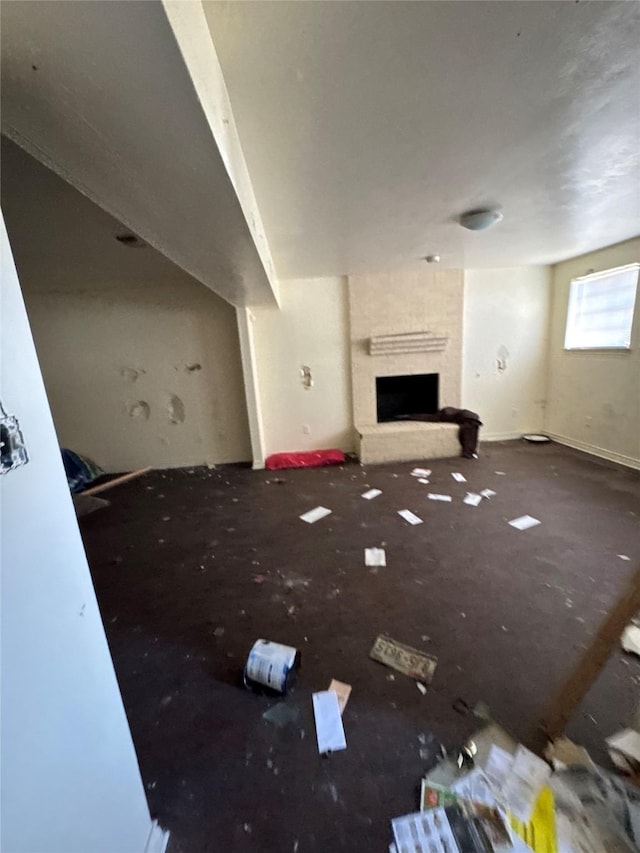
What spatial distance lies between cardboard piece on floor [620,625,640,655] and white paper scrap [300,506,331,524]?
79.4 inches

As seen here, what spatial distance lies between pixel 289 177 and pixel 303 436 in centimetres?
329

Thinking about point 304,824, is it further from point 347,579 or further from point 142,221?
point 142,221

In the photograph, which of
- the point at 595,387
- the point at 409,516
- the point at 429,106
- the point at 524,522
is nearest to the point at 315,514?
the point at 409,516

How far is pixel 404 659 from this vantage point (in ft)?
5.40

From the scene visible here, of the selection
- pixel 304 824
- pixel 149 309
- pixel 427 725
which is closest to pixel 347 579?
pixel 427 725

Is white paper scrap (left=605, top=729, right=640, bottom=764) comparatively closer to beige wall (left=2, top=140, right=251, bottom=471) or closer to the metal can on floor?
the metal can on floor

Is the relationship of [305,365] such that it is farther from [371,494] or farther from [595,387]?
[595,387]

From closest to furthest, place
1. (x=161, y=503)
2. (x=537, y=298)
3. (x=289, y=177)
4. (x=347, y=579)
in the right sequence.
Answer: (x=289, y=177) < (x=347, y=579) < (x=161, y=503) < (x=537, y=298)

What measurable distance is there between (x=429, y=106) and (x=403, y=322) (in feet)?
10.9

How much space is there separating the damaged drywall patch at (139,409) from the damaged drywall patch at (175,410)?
10.9 inches

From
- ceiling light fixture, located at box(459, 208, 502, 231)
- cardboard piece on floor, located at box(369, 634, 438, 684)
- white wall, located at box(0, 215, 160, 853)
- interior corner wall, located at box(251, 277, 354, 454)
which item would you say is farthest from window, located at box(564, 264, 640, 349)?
white wall, located at box(0, 215, 160, 853)

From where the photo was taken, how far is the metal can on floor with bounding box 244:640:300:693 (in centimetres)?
149

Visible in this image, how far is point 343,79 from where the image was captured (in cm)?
119

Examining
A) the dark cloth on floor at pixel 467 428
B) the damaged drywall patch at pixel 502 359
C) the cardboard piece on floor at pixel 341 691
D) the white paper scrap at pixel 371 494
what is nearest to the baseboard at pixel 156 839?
the cardboard piece on floor at pixel 341 691
